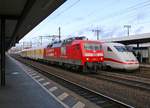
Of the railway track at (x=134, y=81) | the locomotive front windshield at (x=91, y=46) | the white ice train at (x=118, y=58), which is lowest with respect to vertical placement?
the railway track at (x=134, y=81)

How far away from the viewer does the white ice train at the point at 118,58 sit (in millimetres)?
27078

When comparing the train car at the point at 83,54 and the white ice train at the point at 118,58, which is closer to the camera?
the train car at the point at 83,54

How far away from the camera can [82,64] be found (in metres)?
25.8

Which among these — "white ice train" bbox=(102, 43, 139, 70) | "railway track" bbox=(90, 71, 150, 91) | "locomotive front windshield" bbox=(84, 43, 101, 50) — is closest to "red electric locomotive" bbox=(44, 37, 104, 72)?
"locomotive front windshield" bbox=(84, 43, 101, 50)

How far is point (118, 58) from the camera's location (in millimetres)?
27406

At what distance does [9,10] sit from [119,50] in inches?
569

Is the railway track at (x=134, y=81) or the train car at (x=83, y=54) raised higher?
the train car at (x=83, y=54)

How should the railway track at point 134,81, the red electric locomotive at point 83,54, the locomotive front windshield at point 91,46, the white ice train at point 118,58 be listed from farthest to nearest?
the white ice train at point 118,58 → the locomotive front windshield at point 91,46 → the red electric locomotive at point 83,54 → the railway track at point 134,81

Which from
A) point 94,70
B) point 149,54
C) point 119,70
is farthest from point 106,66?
point 149,54

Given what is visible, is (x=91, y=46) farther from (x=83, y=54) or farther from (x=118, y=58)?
(x=118, y=58)

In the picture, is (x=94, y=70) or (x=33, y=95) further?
(x=94, y=70)

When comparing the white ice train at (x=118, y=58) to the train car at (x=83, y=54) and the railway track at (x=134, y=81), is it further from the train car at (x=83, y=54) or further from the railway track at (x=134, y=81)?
the railway track at (x=134, y=81)

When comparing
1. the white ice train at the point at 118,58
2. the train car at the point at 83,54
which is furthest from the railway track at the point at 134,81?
the white ice train at the point at 118,58

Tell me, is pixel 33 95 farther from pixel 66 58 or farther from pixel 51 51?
pixel 51 51
